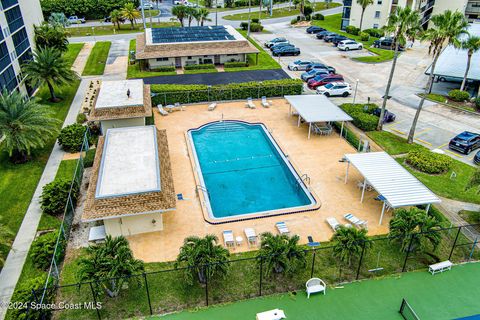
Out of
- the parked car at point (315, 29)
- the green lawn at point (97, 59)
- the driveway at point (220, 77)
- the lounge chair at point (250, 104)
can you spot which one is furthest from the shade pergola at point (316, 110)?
the parked car at point (315, 29)

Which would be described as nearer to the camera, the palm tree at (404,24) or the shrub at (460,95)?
the palm tree at (404,24)

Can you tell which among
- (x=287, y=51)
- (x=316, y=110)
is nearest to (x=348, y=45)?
(x=287, y=51)

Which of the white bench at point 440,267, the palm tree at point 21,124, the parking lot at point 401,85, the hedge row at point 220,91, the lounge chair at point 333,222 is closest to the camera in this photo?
the white bench at point 440,267

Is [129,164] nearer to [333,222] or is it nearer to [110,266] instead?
[110,266]

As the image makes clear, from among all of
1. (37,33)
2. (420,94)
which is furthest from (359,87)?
(37,33)

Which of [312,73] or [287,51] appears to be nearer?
[312,73]

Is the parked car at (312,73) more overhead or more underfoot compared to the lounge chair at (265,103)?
more overhead

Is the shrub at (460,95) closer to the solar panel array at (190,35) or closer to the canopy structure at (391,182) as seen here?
the canopy structure at (391,182)

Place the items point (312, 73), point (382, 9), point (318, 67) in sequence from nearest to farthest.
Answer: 1. point (312, 73)
2. point (318, 67)
3. point (382, 9)
